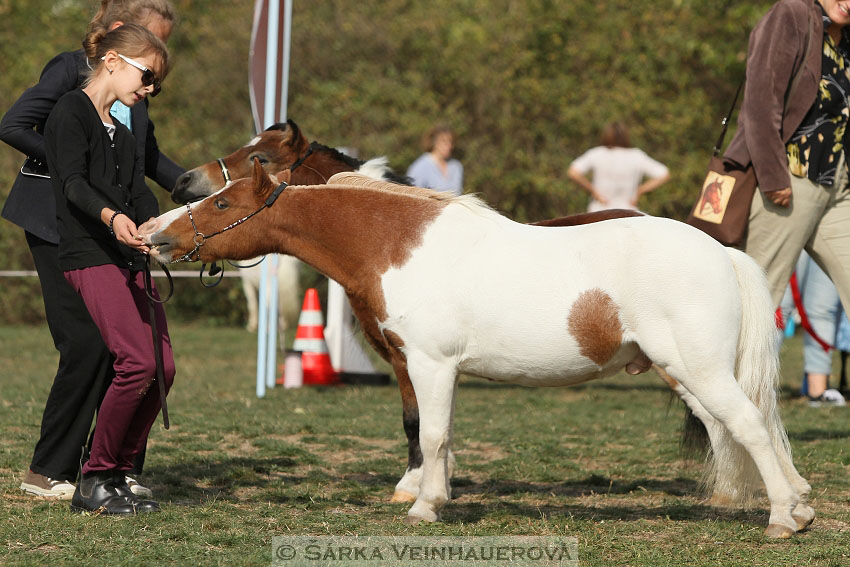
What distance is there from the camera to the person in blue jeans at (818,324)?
9297 mm

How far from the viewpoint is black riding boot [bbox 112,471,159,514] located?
15.9ft

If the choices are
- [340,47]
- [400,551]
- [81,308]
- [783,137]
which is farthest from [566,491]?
[340,47]

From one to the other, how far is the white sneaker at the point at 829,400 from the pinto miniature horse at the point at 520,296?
4.60 meters

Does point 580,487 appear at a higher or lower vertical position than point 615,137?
lower

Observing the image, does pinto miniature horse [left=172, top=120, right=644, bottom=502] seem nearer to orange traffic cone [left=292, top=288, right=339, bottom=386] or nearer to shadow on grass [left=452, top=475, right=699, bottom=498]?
shadow on grass [left=452, top=475, right=699, bottom=498]

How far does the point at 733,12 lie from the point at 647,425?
11200 mm

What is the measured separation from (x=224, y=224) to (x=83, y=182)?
64 centimetres

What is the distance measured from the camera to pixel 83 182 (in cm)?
461

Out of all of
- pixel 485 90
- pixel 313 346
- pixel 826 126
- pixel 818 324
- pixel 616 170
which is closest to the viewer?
pixel 826 126

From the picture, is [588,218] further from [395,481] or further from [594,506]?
[395,481]

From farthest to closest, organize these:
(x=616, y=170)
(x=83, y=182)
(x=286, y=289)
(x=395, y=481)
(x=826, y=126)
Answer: (x=286, y=289) < (x=616, y=170) < (x=395, y=481) < (x=826, y=126) < (x=83, y=182)

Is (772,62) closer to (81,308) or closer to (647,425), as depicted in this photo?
(647,425)

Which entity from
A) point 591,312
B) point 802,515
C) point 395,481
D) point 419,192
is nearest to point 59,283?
point 419,192

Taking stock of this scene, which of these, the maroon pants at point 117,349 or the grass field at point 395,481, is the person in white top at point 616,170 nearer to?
the grass field at point 395,481
